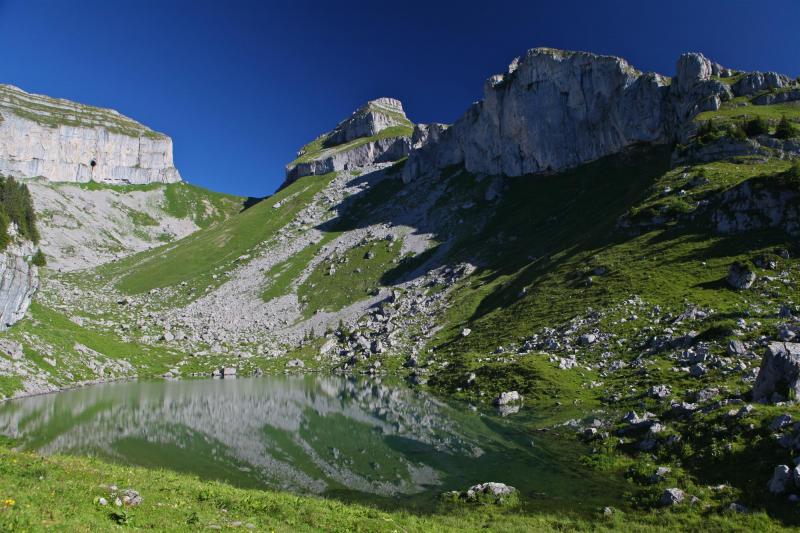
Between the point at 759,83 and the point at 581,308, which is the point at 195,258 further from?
the point at 759,83

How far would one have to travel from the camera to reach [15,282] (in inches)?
2517

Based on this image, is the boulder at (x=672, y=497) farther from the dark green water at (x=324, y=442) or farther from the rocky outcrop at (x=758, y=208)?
the rocky outcrop at (x=758, y=208)

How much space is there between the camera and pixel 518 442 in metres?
33.4

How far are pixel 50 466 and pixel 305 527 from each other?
1142 cm

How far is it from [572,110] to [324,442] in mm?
136737

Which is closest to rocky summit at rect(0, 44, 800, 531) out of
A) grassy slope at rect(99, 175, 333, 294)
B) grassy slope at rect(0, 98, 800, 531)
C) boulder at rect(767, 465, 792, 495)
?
boulder at rect(767, 465, 792, 495)

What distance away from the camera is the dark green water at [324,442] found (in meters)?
26.2

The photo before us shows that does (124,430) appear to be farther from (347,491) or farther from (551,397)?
(551,397)

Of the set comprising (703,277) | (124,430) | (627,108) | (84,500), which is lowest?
(124,430)

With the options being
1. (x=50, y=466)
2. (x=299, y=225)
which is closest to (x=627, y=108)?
(x=299, y=225)

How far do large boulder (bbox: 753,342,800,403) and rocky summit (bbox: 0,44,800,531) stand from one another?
15 centimetres

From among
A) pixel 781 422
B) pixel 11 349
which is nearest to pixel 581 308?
pixel 781 422

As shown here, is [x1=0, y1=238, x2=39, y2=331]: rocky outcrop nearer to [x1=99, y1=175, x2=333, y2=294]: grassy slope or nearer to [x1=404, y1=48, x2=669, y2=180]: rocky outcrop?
[x1=99, y1=175, x2=333, y2=294]: grassy slope

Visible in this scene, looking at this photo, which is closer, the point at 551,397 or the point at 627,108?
the point at 551,397
